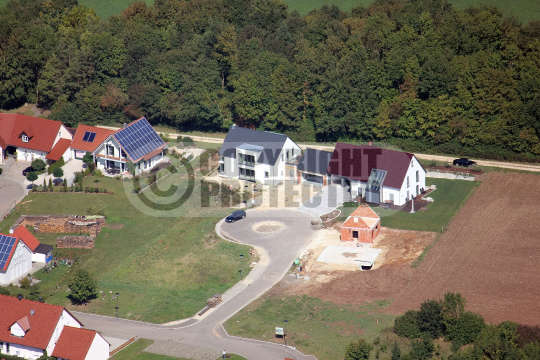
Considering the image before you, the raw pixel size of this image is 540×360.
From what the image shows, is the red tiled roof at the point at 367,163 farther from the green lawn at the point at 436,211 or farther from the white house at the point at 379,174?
the green lawn at the point at 436,211

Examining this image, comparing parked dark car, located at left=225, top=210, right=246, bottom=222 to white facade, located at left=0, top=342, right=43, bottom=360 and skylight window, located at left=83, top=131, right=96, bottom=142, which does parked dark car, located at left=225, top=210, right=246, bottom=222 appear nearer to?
skylight window, located at left=83, top=131, right=96, bottom=142

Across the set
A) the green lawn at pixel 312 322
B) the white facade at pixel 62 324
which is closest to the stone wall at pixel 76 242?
the white facade at pixel 62 324

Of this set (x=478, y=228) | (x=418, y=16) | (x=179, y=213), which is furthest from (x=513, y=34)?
(x=179, y=213)

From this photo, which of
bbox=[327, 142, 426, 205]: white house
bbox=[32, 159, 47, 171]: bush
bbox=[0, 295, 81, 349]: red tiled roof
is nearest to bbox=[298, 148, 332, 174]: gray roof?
bbox=[327, 142, 426, 205]: white house

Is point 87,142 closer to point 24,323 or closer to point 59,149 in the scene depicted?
point 59,149

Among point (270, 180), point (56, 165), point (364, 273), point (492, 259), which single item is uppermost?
point (56, 165)

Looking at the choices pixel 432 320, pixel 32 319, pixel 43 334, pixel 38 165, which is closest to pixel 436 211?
pixel 432 320
